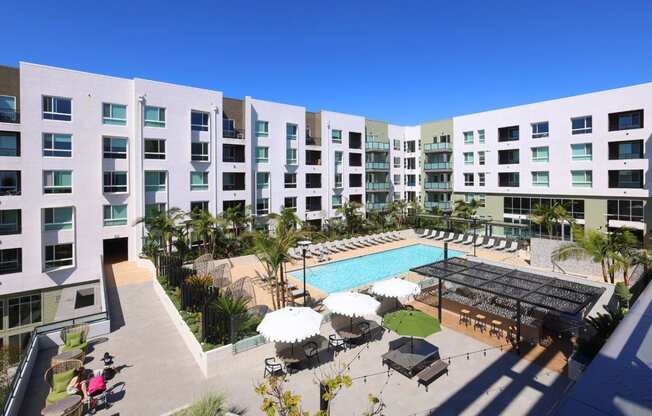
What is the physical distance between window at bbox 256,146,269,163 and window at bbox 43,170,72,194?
15959 millimetres

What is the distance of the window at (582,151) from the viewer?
33438 mm

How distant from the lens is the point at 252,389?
1184cm

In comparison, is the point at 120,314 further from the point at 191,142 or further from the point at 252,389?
the point at 191,142

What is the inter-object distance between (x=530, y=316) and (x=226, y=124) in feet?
94.8

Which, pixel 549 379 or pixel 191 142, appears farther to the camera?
pixel 191 142

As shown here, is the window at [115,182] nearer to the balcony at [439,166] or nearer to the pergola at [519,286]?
the pergola at [519,286]

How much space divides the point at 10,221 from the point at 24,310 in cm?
631

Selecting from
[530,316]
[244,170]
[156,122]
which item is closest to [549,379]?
[530,316]

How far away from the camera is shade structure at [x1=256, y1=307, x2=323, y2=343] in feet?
39.3

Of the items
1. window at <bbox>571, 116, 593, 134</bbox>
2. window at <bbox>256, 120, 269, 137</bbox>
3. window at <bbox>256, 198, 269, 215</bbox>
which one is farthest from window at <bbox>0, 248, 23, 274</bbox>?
window at <bbox>571, 116, 593, 134</bbox>

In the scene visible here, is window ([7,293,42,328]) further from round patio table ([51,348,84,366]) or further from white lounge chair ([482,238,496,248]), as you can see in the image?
white lounge chair ([482,238,496,248])

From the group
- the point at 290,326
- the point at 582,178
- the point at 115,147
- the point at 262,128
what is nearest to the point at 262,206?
the point at 262,128

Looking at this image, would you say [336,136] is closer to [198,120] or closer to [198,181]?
[198,120]

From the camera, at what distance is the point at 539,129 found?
37.1m
